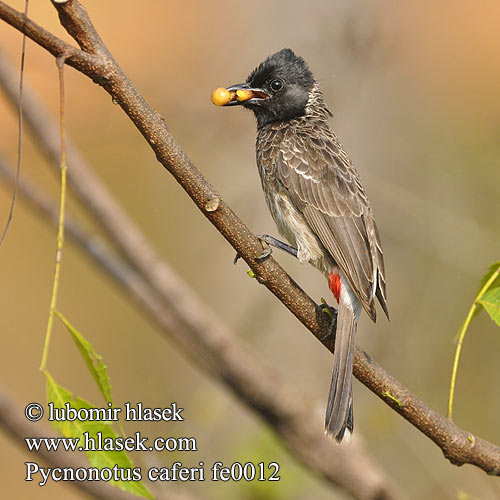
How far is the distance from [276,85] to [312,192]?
682 millimetres

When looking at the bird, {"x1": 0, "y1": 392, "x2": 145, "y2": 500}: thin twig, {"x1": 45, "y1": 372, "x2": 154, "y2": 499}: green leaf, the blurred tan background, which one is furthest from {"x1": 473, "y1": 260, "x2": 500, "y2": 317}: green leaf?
{"x1": 0, "y1": 392, "x2": 145, "y2": 500}: thin twig

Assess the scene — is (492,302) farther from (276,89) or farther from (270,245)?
(276,89)

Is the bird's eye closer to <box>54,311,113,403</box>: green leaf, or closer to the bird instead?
the bird

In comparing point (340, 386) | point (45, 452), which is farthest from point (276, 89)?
point (45, 452)

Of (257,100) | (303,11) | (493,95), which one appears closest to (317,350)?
(257,100)

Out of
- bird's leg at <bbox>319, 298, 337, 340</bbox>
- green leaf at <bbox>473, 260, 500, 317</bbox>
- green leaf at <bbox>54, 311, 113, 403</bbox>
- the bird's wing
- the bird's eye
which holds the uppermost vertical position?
the bird's eye

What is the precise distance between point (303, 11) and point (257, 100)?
1252 millimetres

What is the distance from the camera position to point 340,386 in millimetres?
2402

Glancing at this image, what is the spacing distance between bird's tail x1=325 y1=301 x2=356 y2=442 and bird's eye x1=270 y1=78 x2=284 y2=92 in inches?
52.5

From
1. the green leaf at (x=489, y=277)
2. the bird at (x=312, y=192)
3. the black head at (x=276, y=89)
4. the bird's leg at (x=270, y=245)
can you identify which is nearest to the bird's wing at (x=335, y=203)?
the bird at (x=312, y=192)

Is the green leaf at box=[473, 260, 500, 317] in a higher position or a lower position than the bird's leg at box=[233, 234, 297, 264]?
lower

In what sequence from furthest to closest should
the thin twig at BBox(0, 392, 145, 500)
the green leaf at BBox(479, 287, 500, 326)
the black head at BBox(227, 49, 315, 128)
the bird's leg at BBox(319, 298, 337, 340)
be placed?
the black head at BBox(227, 49, 315, 128)
the bird's leg at BBox(319, 298, 337, 340)
the thin twig at BBox(0, 392, 145, 500)
the green leaf at BBox(479, 287, 500, 326)

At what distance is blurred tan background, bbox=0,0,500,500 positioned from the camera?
3.62 metres

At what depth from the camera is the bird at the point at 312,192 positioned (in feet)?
9.23
